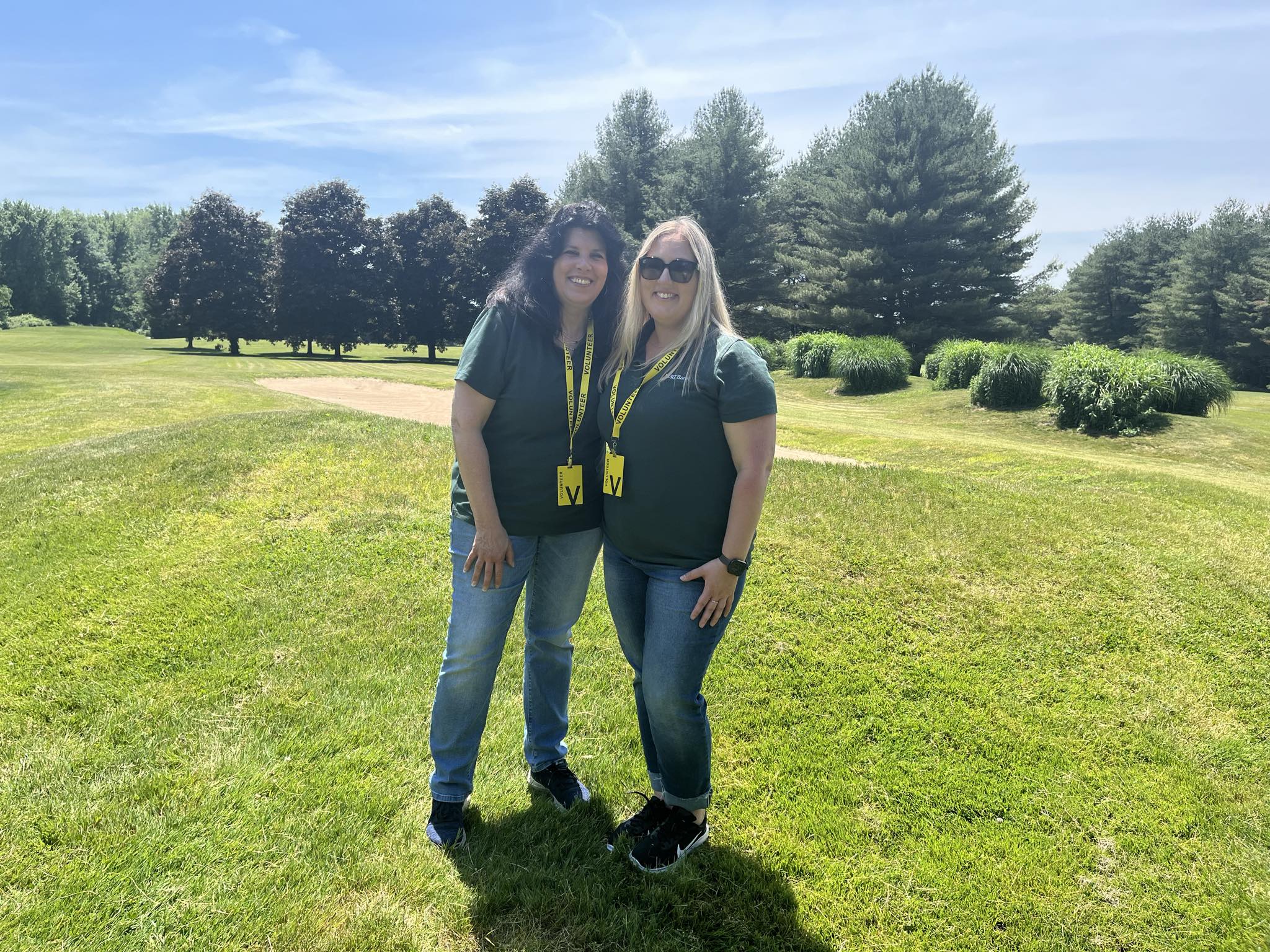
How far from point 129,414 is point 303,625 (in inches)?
474

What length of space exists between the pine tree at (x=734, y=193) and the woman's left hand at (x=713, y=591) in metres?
34.3

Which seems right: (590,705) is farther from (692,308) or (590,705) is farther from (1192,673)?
(1192,673)

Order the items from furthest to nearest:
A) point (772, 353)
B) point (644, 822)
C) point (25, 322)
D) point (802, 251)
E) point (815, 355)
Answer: point (25, 322)
point (802, 251)
point (772, 353)
point (815, 355)
point (644, 822)

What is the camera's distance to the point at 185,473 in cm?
676

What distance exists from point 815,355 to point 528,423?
67.7 ft

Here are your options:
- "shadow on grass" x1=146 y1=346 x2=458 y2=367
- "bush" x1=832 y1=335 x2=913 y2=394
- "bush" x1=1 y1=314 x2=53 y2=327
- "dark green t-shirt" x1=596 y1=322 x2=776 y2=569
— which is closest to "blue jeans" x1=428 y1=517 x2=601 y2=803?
"dark green t-shirt" x1=596 y1=322 x2=776 y2=569

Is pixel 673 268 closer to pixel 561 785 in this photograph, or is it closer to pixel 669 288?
pixel 669 288

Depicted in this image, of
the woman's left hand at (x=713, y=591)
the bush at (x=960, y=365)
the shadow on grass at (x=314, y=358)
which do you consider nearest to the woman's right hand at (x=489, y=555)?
the woman's left hand at (x=713, y=591)

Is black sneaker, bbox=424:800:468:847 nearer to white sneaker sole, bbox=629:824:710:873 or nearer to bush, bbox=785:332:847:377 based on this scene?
white sneaker sole, bbox=629:824:710:873

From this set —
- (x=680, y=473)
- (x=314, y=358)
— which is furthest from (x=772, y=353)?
(x=680, y=473)

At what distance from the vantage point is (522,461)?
2484 mm

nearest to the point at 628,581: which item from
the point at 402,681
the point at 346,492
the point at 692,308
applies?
the point at 692,308

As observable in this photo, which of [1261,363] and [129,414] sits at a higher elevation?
[1261,363]

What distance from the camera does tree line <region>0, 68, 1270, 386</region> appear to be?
29656 millimetres
